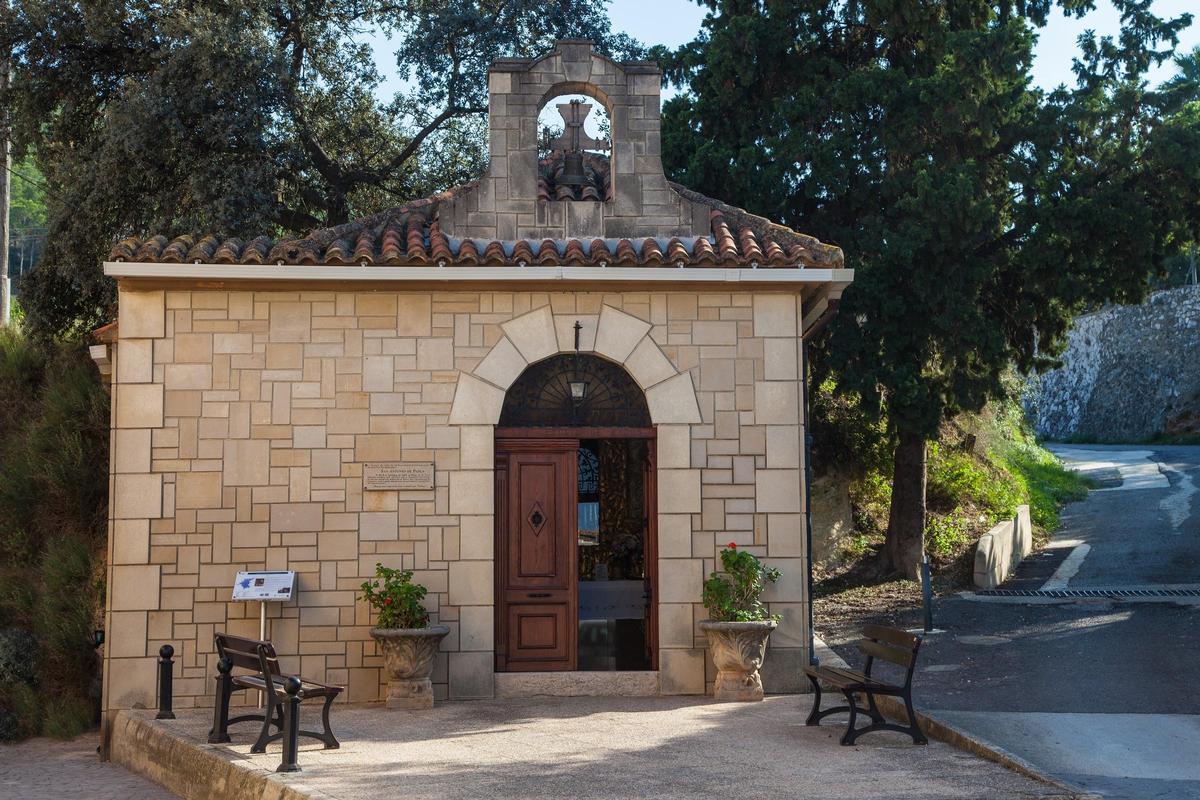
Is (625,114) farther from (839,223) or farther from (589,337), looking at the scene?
(839,223)

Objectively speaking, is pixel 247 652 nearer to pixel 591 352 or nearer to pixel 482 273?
pixel 482 273

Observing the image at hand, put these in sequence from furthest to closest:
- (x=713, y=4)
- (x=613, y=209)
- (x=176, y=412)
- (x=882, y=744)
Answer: (x=713, y=4) < (x=613, y=209) < (x=176, y=412) < (x=882, y=744)

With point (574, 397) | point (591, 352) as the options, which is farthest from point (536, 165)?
point (574, 397)

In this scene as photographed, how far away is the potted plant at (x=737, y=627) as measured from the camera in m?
10.5

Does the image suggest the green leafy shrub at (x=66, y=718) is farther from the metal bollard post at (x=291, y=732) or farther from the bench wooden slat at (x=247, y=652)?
the metal bollard post at (x=291, y=732)

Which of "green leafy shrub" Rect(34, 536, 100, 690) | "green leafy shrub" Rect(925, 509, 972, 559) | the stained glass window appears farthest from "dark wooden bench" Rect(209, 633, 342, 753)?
"green leafy shrub" Rect(925, 509, 972, 559)


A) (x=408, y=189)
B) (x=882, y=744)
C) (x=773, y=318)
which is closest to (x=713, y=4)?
(x=408, y=189)

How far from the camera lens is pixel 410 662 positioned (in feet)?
A: 34.0

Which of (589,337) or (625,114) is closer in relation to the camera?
(589,337)

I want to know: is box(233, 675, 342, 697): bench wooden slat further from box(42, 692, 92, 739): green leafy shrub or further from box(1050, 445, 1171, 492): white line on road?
box(1050, 445, 1171, 492): white line on road

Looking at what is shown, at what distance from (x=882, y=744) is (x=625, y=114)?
6419 mm

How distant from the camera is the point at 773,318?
11.3 m

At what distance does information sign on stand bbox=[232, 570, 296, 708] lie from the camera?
10.4m

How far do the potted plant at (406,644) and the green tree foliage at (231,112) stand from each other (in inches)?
326
